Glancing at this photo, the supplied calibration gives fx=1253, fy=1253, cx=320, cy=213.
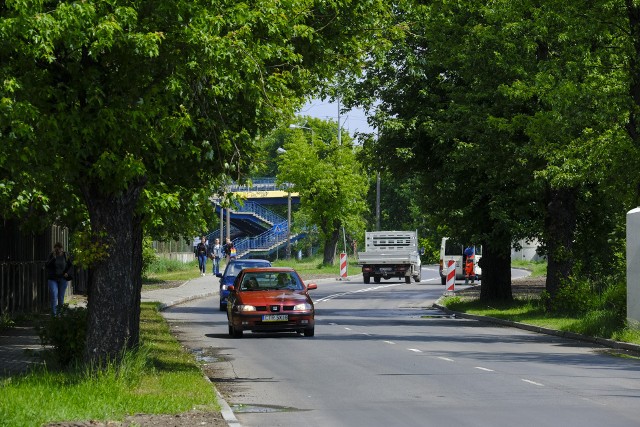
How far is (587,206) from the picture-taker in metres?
34.1

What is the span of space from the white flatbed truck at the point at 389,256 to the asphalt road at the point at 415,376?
3292 centimetres

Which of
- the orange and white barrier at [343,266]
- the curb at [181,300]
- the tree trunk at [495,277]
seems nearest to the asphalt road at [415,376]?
the curb at [181,300]

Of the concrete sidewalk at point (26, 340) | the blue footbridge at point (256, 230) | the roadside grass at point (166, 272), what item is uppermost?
the blue footbridge at point (256, 230)

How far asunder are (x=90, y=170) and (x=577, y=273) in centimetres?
2093

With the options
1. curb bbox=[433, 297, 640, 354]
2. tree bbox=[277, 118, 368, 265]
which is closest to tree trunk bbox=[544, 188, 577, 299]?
curb bbox=[433, 297, 640, 354]

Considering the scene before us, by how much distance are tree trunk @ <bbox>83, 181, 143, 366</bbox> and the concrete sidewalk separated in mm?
1495

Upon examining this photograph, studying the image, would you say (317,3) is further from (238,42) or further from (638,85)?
(638,85)

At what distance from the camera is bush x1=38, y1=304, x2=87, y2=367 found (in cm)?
1608

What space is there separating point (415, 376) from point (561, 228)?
16257 mm

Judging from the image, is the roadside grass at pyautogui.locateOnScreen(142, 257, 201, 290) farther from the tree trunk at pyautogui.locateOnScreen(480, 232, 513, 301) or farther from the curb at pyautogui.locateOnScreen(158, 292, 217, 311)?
the tree trunk at pyautogui.locateOnScreen(480, 232, 513, 301)

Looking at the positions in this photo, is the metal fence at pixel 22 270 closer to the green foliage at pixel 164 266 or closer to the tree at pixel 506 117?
the tree at pixel 506 117

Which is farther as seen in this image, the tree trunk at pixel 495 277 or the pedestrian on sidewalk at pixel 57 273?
the tree trunk at pixel 495 277

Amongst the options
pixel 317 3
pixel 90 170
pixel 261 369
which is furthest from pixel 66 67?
pixel 261 369

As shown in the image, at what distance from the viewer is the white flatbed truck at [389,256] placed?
65.5m
